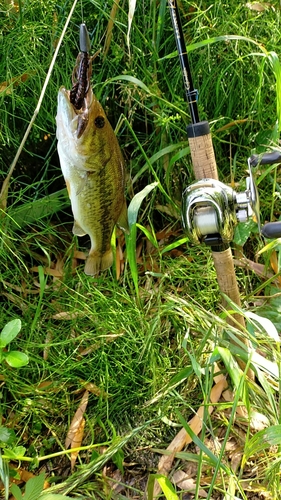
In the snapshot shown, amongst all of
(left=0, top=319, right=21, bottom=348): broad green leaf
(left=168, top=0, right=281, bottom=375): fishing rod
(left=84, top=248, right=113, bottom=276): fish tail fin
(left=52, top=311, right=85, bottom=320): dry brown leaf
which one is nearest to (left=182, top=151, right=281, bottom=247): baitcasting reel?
(left=168, top=0, right=281, bottom=375): fishing rod

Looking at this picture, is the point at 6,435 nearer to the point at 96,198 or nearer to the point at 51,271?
the point at 51,271

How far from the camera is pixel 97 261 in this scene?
125 cm

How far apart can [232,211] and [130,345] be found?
0.71 m

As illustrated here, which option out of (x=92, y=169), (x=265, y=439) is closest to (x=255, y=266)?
(x=265, y=439)

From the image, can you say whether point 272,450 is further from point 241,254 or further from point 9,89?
point 9,89

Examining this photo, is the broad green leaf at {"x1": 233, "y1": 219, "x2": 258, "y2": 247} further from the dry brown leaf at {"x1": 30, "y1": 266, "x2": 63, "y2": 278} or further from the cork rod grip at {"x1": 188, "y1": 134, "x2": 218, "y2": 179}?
the dry brown leaf at {"x1": 30, "y1": 266, "x2": 63, "y2": 278}

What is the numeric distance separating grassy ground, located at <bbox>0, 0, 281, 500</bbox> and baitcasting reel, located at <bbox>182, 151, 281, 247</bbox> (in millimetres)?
444

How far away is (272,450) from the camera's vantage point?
1511mm

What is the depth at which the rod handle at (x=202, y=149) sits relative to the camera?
3.95ft

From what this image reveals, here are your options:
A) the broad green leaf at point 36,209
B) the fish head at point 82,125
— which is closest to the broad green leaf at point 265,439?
the fish head at point 82,125

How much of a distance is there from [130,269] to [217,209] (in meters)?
0.62

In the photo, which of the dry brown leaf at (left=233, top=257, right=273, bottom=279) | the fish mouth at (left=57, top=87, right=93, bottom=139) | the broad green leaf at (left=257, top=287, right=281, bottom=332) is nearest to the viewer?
the fish mouth at (left=57, top=87, right=93, bottom=139)

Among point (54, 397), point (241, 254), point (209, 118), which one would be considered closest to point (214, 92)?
point (209, 118)

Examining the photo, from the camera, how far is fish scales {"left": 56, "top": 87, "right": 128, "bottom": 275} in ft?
3.23
